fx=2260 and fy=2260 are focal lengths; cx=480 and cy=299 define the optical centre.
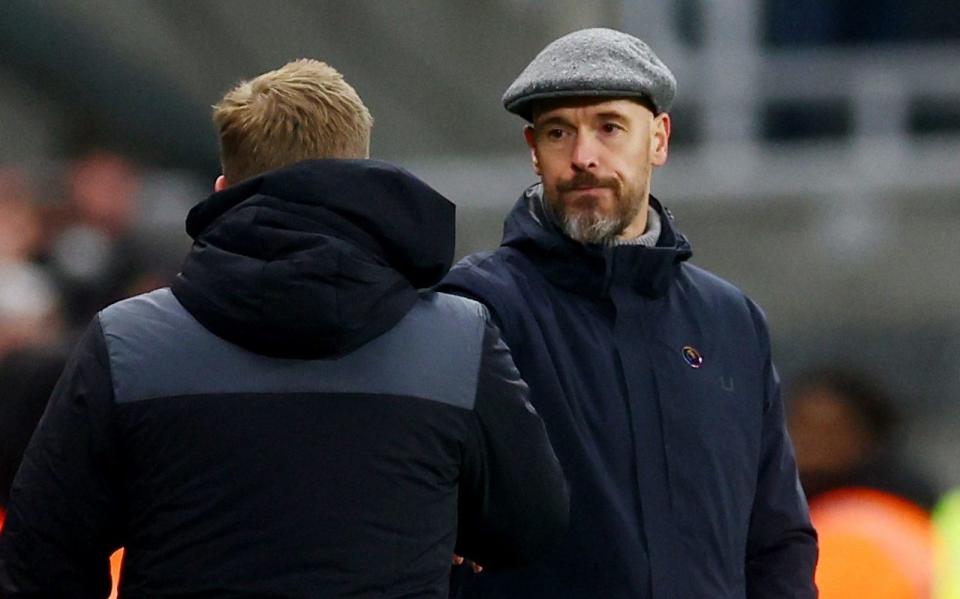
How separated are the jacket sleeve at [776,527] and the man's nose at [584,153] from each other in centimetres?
47

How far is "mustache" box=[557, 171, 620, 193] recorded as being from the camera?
3650mm

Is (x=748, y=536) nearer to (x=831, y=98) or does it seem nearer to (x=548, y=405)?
(x=548, y=405)

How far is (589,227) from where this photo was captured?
364 cm

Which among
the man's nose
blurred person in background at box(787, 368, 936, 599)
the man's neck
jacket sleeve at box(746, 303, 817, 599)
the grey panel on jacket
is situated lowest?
blurred person in background at box(787, 368, 936, 599)

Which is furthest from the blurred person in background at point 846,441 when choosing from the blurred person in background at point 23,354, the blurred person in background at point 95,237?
the blurred person in background at point 95,237

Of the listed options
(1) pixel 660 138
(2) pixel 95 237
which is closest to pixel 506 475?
(1) pixel 660 138

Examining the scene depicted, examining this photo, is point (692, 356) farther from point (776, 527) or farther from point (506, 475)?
point (506, 475)

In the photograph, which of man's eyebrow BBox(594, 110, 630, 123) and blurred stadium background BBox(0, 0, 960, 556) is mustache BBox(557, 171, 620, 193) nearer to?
man's eyebrow BBox(594, 110, 630, 123)

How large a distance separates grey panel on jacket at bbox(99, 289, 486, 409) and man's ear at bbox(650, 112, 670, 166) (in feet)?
2.64

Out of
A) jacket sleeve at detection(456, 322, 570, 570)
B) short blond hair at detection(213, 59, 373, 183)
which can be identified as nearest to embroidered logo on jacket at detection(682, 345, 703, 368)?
jacket sleeve at detection(456, 322, 570, 570)

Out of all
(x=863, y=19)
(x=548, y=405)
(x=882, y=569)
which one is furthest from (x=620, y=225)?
(x=863, y=19)

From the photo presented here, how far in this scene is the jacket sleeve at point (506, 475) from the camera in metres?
3.07

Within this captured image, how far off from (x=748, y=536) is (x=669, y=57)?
6.85 m

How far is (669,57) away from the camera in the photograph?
10.5 meters
